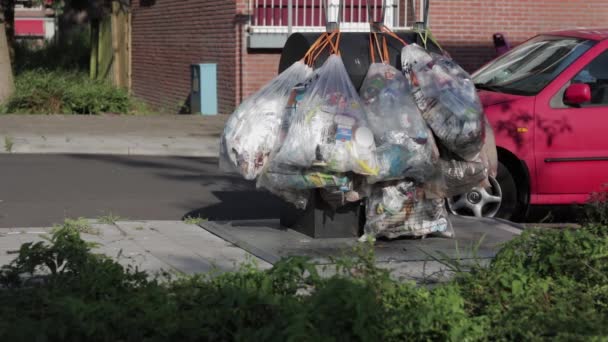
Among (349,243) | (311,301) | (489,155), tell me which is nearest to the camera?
(311,301)

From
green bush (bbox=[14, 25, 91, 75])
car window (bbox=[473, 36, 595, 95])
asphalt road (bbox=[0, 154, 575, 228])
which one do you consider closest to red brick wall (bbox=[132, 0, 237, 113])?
green bush (bbox=[14, 25, 91, 75])

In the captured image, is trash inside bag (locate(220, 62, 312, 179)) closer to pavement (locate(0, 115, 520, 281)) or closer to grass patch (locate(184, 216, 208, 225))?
pavement (locate(0, 115, 520, 281))

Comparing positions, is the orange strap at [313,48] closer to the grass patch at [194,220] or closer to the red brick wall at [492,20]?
the grass patch at [194,220]

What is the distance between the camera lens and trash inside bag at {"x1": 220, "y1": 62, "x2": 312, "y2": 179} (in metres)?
7.45

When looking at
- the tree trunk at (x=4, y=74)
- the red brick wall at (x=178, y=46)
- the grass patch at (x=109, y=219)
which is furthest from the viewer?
the tree trunk at (x=4, y=74)

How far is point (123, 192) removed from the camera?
10984 millimetres

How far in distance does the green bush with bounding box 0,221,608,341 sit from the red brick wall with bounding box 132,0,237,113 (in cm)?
1341

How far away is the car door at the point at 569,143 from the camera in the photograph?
29.9ft

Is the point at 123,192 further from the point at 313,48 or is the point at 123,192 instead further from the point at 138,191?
the point at 313,48

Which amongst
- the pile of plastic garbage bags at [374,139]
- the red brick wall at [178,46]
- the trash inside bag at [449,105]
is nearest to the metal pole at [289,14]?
the red brick wall at [178,46]

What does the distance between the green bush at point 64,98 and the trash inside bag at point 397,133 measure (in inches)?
490

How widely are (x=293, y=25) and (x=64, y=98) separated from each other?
431cm

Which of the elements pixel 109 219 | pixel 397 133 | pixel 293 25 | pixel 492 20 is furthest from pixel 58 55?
pixel 397 133

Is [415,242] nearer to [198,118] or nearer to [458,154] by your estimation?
[458,154]
